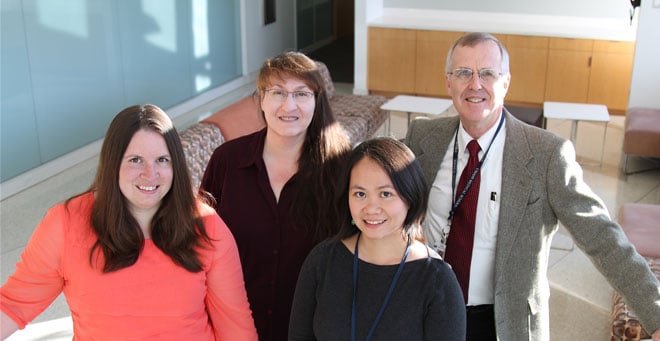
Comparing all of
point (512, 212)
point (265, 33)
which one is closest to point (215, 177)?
point (512, 212)

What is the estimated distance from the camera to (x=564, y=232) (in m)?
6.37

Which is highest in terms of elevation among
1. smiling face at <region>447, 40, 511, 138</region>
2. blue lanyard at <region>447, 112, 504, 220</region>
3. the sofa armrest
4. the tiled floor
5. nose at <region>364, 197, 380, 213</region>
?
A: smiling face at <region>447, 40, 511, 138</region>

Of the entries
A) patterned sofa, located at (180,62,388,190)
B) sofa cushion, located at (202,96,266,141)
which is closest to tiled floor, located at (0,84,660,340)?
patterned sofa, located at (180,62,388,190)

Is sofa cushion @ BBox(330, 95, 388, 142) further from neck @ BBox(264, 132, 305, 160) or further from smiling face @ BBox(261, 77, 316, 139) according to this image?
smiling face @ BBox(261, 77, 316, 139)

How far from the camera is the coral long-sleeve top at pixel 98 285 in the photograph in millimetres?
2363

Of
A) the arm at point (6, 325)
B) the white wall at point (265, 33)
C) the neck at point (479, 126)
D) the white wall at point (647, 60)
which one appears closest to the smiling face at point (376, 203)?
the neck at point (479, 126)

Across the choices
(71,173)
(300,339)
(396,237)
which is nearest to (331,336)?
(300,339)

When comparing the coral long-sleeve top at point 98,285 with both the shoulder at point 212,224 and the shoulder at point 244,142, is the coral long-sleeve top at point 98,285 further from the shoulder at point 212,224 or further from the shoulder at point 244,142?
the shoulder at point 244,142

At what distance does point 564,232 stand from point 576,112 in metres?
1.82

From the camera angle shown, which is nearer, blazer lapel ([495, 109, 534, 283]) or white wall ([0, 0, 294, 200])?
blazer lapel ([495, 109, 534, 283])

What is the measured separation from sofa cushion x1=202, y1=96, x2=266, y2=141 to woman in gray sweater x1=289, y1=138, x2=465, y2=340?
4.04 metres

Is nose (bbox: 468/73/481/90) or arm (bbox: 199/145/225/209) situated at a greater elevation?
nose (bbox: 468/73/481/90)

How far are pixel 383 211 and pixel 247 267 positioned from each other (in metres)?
0.82

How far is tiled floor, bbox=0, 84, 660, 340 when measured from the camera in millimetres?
4926
